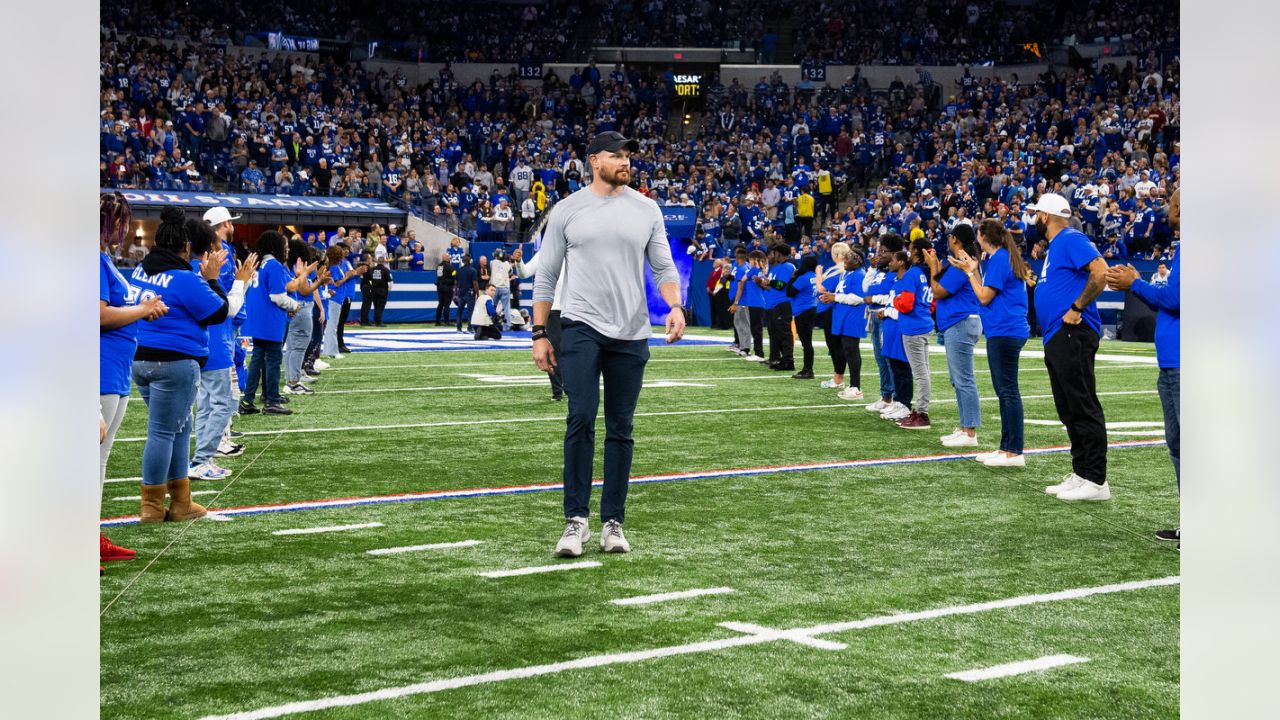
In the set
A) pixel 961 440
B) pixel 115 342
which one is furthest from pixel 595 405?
pixel 961 440

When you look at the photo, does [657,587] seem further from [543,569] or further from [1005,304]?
[1005,304]

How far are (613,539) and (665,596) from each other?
3.07 feet

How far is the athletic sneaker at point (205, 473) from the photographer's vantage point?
8.78 metres

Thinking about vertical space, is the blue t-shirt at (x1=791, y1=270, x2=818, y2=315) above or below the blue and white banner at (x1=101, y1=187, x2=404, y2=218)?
below

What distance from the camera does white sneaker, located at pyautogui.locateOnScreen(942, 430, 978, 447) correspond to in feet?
34.8

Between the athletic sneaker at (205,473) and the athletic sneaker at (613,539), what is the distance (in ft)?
11.7

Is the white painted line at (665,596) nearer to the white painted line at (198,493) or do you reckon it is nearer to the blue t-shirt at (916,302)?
the white painted line at (198,493)

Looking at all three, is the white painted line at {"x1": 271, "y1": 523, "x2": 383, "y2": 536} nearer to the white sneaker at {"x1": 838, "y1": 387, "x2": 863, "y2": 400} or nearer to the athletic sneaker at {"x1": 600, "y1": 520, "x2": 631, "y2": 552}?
the athletic sneaker at {"x1": 600, "y1": 520, "x2": 631, "y2": 552}

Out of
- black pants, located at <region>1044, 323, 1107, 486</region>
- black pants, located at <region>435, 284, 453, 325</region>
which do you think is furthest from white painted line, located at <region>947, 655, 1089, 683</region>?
black pants, located at <region>435, 284, 453, 325</region>

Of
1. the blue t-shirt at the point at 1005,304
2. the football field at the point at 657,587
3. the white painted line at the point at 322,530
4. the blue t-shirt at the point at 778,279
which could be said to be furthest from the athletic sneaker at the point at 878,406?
the white painted line at the point at 322,530

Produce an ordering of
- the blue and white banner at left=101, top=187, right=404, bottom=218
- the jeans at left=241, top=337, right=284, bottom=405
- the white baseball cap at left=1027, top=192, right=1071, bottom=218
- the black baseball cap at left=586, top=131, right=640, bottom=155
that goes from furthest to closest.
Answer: the blue and white banner at left=101, top=187, right=404, bottom=218 → the jeans at left=241, top=337, right=284, bottom=405 → the white baseball cap at left=1027, top=192, right=1071, bottom=218 → the black baseball cap at left=586, top=131, right=640, bottom=155

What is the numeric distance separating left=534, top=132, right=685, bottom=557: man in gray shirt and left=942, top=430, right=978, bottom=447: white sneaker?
188 inches

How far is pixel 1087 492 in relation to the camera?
8.01 meters
